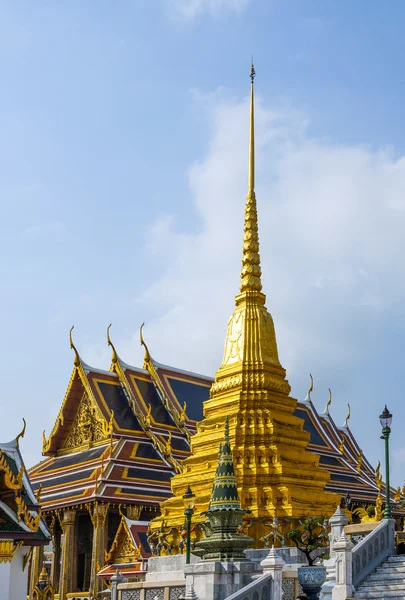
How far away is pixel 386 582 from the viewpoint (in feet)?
37.6

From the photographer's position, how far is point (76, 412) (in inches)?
1170

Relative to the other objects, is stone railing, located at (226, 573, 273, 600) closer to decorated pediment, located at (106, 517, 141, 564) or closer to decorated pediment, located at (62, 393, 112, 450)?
decorated pediment, located at (106, 517, 141, 564)

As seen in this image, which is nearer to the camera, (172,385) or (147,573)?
(147,573)

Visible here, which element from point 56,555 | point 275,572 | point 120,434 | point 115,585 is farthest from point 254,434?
point 56,555

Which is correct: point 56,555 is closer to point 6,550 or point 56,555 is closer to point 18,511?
point 18,511

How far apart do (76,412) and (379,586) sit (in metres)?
19.4

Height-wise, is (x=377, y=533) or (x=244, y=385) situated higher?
(x=244, y=385)

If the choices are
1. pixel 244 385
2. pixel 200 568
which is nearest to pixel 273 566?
pixel 200 568

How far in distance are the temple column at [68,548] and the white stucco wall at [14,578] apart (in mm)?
11007

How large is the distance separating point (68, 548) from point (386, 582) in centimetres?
1548

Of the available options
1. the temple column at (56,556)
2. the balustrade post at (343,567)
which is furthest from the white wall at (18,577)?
the temple column at (56,556)

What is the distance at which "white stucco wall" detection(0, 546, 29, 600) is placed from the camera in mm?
13648

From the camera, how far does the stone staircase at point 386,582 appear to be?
11.0m

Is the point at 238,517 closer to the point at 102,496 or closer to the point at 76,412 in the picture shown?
the point at 102,496
